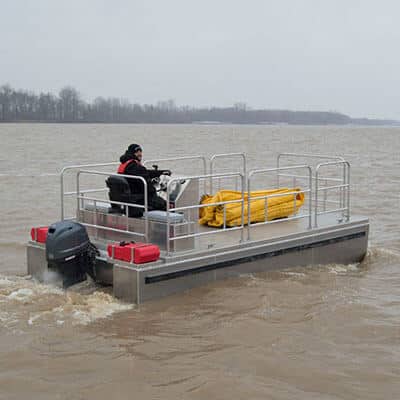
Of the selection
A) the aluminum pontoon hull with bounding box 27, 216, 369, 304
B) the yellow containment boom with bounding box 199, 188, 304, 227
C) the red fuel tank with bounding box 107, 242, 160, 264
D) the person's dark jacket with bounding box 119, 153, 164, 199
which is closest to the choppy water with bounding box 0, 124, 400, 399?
the aluminum pontoon hull with bounding box 27, 216, 369, 304

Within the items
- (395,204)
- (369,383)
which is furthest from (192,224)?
(395,204)

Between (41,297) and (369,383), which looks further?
(41,297)

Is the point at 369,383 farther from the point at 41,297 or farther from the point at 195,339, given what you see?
the point at 41,297

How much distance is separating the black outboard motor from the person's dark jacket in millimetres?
807

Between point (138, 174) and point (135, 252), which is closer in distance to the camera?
point (135, 252)

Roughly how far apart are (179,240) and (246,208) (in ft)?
5.50

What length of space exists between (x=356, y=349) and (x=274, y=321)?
103 centimetres

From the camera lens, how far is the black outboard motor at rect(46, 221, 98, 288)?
25.4ft

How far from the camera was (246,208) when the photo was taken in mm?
9297

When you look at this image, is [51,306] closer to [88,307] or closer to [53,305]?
[53,305]

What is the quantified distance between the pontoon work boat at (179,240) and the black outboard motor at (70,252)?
0.01 metres

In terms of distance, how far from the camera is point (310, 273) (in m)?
9.22

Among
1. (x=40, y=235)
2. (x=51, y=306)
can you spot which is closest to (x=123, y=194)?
(x=40, y=235)

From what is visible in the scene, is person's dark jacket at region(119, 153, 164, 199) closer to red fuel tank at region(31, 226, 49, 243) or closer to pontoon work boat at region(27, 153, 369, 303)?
pontoon work boat at region(27, 153, 369, 303)
